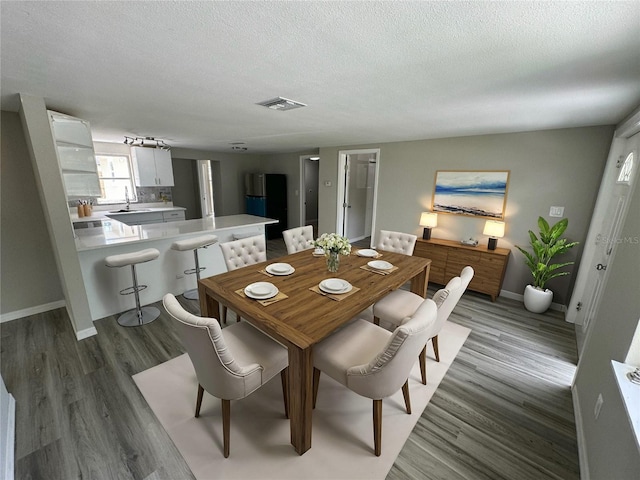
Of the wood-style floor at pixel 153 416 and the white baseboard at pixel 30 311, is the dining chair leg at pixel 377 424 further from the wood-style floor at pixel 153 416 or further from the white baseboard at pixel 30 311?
the white baseboard at pixel 30 311

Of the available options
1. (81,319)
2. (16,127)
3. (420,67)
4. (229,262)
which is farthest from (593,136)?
(16,127)

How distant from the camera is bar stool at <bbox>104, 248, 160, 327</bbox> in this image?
8.76 ft

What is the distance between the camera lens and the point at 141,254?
281 centimetres

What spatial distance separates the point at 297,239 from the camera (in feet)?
11.5

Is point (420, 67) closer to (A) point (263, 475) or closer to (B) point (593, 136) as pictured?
(A) point (263, 475)

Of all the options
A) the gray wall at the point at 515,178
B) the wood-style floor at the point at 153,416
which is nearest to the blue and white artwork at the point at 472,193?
the gray wall at the point at 515,178

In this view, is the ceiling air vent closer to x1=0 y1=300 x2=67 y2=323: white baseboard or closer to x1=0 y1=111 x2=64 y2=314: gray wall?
x1=0 y1=111 x2=64 y2=314: gray wall

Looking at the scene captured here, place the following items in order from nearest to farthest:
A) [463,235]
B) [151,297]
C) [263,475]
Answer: [263,475]
[151,297]
[463,235]

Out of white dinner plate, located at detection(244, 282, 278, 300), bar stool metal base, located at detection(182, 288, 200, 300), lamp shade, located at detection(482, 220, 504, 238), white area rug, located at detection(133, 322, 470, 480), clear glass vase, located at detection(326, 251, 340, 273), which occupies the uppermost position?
lamp shade, located at detection(482, 220, 504, 238)

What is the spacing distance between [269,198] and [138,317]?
14.6ft

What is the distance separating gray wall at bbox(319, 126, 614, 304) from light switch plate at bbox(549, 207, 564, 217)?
5 centimetres

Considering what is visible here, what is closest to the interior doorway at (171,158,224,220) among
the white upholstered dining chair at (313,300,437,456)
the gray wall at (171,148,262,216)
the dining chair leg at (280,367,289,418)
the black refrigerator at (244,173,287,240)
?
the gray wall at (171,148,262,216)

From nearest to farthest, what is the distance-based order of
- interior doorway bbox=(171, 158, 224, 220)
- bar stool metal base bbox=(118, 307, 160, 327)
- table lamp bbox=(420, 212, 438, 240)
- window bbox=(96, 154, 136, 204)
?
bar stool metal base bbox=(118, 307, 160, 327) → table lamp bbox=(420, 212, 438, 240) → window bbox=(96, 154, 136, 204) → interior doorway bbox=(171, 158, 224, 220)

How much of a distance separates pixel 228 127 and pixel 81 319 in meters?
2.67
